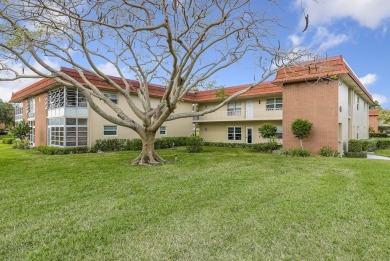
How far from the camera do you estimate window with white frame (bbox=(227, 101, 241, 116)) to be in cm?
2576

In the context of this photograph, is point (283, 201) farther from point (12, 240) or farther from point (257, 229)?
point (12, 240)

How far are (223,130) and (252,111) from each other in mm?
4258

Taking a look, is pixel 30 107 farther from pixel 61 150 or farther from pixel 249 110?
pixel 249 110

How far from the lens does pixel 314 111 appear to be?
1730 cm

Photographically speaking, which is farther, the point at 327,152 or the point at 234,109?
the point at 234,109

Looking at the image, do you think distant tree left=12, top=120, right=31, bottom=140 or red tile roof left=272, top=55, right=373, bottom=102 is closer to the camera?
red tile roof left=272, top=55, right=373, bottom=102

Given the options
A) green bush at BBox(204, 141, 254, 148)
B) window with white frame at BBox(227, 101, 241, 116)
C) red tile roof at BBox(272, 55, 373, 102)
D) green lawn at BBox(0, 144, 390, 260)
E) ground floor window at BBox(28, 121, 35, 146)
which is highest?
red tile roof at BBox(272, 55, 373, 102)

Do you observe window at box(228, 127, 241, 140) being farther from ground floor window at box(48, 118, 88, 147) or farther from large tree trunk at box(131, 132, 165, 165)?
large tree trunk at box(131, 132, 165, 165)

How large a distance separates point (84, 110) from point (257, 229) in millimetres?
19076

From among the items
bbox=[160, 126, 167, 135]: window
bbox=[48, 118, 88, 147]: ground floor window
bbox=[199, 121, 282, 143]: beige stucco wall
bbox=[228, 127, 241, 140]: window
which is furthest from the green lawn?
bbox=[228, 127, 241, 140]: window

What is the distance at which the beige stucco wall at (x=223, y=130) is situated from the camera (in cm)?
2481

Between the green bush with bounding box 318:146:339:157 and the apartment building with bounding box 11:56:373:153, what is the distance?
0.29m

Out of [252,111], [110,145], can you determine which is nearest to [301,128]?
[252,111]

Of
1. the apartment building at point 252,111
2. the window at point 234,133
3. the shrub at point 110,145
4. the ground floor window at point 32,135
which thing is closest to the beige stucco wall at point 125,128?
the apartment building at point 252,111
